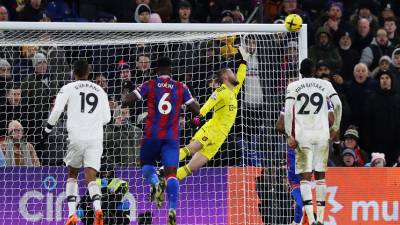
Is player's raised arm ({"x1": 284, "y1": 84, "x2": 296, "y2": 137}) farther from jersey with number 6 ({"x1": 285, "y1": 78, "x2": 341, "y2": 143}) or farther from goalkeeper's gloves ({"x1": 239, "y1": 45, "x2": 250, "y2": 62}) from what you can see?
goalkeeper's gloves ({"x1": 239, "y1": 45, "x2": 250, "y2": 62})

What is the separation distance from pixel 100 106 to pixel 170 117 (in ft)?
3.29

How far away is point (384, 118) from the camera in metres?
23.3

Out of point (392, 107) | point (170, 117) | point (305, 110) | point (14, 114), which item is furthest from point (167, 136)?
point (392, 107)

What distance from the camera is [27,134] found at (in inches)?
845

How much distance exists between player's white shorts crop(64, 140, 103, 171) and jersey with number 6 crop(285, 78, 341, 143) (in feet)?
8.06

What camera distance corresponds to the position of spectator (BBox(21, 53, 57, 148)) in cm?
2144

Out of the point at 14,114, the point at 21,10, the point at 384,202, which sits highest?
the point at 21,10

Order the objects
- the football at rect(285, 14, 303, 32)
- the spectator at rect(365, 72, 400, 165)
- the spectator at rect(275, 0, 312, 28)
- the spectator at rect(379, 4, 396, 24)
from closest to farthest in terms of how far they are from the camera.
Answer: the football at rect(285, 14, 303, 32), the spectator at rect(365, 72, 400, 165), the spectator at rect(275, 0, 312, 28), the spectator at rect(379, 4, 396, 24)

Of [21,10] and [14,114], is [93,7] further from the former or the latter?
[14,114]

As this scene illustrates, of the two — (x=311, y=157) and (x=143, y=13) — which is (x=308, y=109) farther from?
(x=143, y=13)

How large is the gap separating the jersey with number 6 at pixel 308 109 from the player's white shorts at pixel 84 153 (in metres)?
2.46

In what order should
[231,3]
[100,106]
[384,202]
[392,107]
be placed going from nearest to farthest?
[100,106], [384,202], [392,107], [231,3]

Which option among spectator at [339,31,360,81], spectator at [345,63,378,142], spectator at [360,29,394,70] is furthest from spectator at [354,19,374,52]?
spectator at [345,63,378,142]

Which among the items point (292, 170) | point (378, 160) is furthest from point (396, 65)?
point (292, 170)
